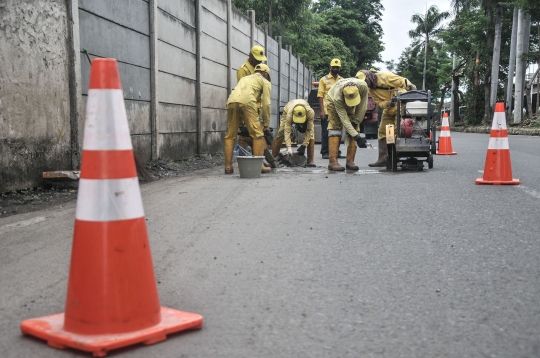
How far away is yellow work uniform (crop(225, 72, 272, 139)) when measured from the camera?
912 cm

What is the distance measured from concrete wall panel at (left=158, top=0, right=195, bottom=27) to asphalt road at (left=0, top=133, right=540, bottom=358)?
5.31 m

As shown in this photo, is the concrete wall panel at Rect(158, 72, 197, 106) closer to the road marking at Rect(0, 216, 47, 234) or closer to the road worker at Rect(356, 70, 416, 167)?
the road worker at Rect(356, 70, 416, 167)

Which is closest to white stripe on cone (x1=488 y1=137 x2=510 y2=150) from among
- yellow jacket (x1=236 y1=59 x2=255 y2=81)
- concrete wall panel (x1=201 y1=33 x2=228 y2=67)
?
yellow jacket (x1=236 y1=59 x2=255 y2=81)

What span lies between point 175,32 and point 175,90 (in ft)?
3.40

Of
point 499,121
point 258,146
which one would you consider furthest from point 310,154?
point 499,121

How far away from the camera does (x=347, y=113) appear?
9.88 metres

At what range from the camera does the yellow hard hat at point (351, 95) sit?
9430mm

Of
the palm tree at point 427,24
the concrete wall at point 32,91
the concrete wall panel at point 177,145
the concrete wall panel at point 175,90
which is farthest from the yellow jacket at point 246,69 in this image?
the palm tree at point 427,24

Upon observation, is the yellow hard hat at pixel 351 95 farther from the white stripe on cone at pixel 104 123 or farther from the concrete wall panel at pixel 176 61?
the white stripe on cone at pixel 104 123

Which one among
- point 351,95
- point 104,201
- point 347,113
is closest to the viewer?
point 104,201

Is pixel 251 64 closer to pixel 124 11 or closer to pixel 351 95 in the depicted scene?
pixel 351 95

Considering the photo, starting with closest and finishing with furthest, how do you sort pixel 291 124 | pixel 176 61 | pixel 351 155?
pixel 351 155, pixel 291 124, pixel 176 61

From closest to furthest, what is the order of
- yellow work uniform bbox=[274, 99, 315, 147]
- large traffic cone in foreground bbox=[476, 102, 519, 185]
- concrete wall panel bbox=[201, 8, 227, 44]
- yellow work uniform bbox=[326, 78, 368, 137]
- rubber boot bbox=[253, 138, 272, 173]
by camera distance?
large traffic cone in foreground bbox=[476, 102, 519, 185]
rubber boot bbox=[253, 138, 272, 173]
yellow work uniform bbox=[326, 78, 368, 137]
yellow work uniform bbox=[274, 99, 315, 147]
concrete wall panel bbox=[201, 8, 227, 44]

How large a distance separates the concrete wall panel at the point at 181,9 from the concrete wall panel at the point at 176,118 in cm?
158
